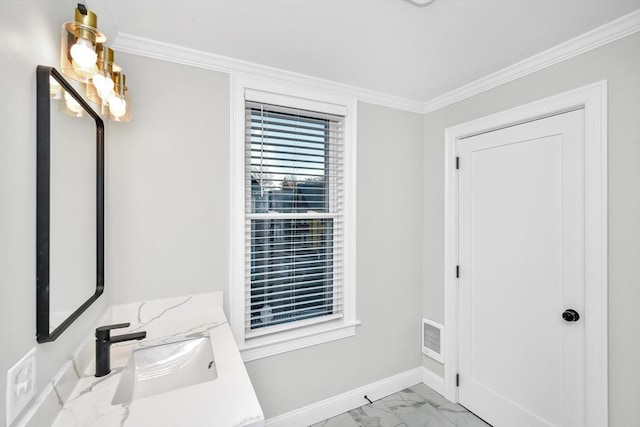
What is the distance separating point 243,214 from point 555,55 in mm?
2088

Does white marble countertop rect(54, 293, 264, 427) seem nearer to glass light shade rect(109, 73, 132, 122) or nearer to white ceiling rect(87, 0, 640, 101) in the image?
glass light shade rect(109, 73, 132, 122)

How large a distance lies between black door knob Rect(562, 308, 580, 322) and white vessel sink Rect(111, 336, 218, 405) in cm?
192

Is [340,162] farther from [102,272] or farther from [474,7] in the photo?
[102,272]

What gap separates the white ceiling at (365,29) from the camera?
1.40 meters

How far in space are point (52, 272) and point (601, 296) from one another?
2.43 m

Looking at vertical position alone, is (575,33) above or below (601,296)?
above

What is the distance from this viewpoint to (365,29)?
1.59 m

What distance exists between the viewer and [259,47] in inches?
69.2

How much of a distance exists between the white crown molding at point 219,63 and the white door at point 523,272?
901mm

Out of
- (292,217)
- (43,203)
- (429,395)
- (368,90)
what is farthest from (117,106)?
(429,395)
